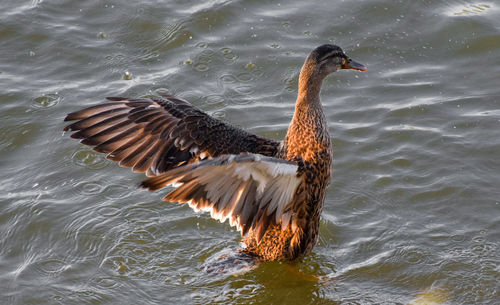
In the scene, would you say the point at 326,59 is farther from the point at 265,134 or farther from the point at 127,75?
the point at 127,75

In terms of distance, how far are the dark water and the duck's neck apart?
1.09 meters

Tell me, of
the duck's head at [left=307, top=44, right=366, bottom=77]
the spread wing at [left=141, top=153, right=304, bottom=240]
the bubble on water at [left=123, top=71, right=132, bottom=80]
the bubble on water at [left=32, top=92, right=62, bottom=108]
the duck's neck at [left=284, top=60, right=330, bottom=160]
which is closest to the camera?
the spread wing at [left=141, top=153, right=304, bottom=240]

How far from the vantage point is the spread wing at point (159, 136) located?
602 cm

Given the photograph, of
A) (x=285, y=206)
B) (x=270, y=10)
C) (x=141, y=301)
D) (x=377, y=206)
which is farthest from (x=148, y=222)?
(x=270, y=10)

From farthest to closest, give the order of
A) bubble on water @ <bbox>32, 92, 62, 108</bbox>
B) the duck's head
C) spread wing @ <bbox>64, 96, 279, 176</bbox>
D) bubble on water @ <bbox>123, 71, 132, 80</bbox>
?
bubble on water @ <bbox>123, 71, 132, 80</bbox>
bubble on water @ <bbox>32, 92, 62, 108</bbox>
the duck's head
spread wing @ <bbox>64, 96, 279, 176</bbox>

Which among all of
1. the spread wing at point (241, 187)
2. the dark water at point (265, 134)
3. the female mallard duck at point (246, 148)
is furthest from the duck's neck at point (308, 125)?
the dark water at point (265, 134)

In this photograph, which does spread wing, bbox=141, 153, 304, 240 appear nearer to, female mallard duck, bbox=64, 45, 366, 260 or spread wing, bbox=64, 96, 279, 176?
female mallard duck, bbox=64, 45, 366, 260

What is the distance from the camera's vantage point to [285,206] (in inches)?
229

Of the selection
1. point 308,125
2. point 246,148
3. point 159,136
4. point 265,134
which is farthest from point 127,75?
point 308,125

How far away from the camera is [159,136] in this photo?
6156 millimetres

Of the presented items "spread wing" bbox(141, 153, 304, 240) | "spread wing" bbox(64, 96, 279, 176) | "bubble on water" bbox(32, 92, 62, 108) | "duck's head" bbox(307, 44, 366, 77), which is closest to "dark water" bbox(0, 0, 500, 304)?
"bubble on water" bbox(32, 92, 62, 108)

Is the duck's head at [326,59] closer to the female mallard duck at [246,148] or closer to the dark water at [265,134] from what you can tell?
the female mallard duck at [246,148]

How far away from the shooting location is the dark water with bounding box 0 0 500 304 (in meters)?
6.24

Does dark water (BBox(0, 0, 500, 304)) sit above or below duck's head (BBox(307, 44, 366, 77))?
below
